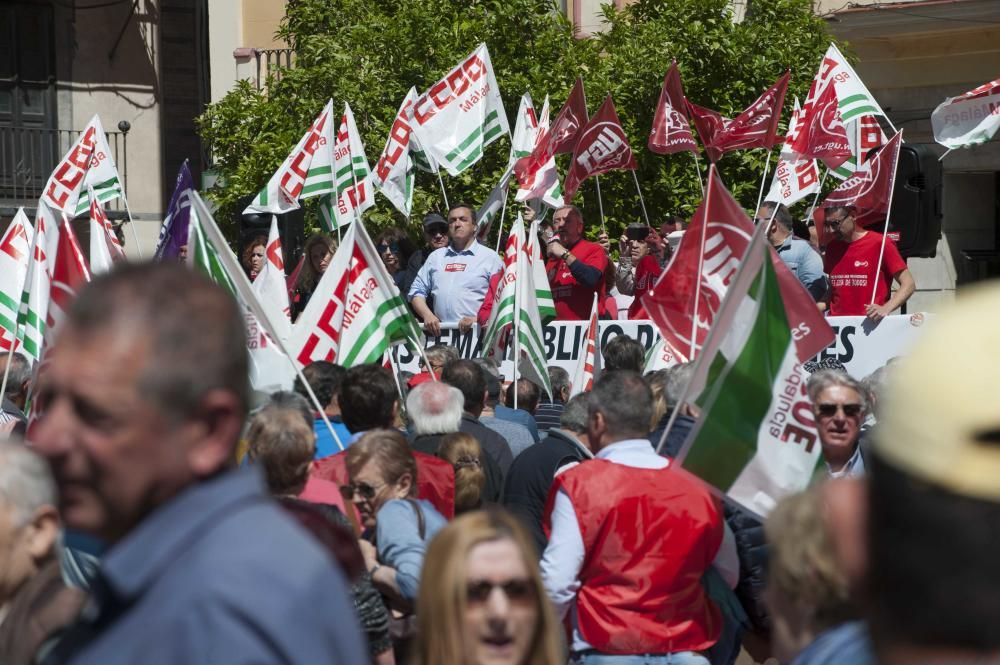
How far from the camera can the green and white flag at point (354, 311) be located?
7.98 m

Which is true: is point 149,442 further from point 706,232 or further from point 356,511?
point 706,232

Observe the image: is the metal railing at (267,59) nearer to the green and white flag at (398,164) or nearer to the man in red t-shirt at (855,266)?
the green and white flag at (398,164)

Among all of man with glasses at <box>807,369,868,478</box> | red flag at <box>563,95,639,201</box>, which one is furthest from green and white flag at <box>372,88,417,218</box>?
man with glasses at <box>807,369,868,478</box>

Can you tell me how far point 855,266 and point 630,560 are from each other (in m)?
6.62

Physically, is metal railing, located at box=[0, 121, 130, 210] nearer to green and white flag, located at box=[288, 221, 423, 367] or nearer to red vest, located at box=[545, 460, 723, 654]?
green and white flag, located at box=[288, 221, 423, 367]

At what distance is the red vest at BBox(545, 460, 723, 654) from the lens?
16.0 feet

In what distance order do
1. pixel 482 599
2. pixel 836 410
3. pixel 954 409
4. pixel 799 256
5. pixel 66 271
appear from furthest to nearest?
pixel 799 256 < pixel 66 271 < pixel 836 410 < pixel 482 599 < pixel 954 409

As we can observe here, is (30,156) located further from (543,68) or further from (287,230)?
(287,230)

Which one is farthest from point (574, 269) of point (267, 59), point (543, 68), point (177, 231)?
point (267, 59)

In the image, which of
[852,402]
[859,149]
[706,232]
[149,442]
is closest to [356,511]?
[852,402]

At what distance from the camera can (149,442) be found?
179 centimetres

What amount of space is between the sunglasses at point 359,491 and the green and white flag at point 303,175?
24.4ft

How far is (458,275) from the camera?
1173 cm

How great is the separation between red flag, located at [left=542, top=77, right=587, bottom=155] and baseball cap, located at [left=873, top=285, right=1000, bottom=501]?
468 inches
